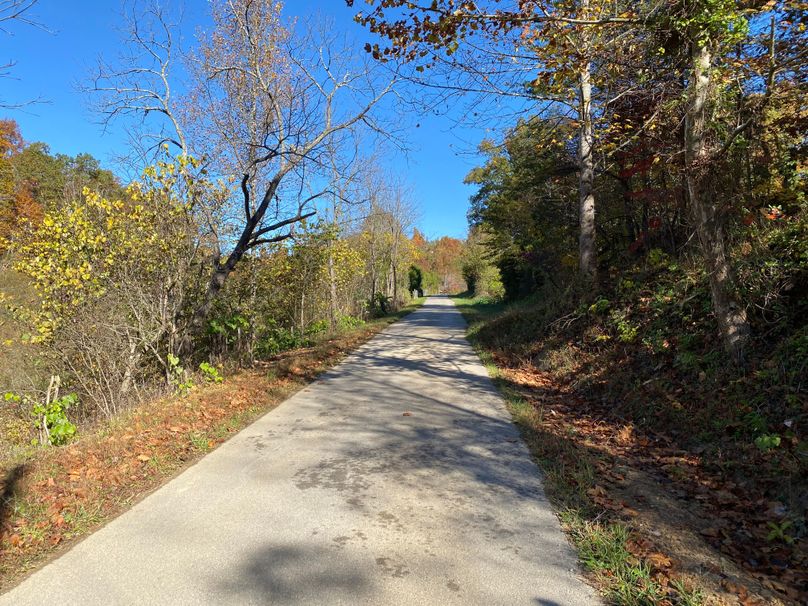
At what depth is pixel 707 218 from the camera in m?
5.94

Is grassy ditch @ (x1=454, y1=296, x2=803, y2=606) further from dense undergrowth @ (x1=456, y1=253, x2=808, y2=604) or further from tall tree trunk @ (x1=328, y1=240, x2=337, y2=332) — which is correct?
tall tree trunk @ (x1=328, y1=240, x2=337, y2=332)

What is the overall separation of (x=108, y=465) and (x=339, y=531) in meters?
2.46

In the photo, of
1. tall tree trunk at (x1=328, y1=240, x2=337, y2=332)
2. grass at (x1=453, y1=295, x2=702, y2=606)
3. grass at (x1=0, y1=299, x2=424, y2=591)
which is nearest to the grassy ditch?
grass at (x1=453, y1=295, x2=702, y2=606)

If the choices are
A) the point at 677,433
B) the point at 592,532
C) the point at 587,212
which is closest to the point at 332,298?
the point at 587,212

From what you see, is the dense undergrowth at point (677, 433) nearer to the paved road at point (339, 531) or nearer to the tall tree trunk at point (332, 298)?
the paved road at point (339, 531)

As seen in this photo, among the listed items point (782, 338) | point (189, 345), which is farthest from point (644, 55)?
point (189, 345)

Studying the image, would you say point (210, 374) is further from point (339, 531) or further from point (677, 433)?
point (677, 433)

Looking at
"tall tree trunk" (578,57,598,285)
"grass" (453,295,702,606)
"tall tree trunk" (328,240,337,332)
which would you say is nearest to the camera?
"grass" (453,295,702,606)

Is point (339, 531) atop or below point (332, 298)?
below

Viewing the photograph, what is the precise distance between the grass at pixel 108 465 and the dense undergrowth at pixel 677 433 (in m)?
3.44

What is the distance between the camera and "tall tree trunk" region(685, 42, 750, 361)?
18.5 feet

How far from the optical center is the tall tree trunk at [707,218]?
18.5 feet

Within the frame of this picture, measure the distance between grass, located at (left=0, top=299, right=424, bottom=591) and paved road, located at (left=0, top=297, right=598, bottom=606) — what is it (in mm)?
215

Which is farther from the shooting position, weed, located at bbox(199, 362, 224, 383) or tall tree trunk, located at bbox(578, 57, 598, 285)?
tall tree trunk, located at bbox(578, 57, 598, 285)
